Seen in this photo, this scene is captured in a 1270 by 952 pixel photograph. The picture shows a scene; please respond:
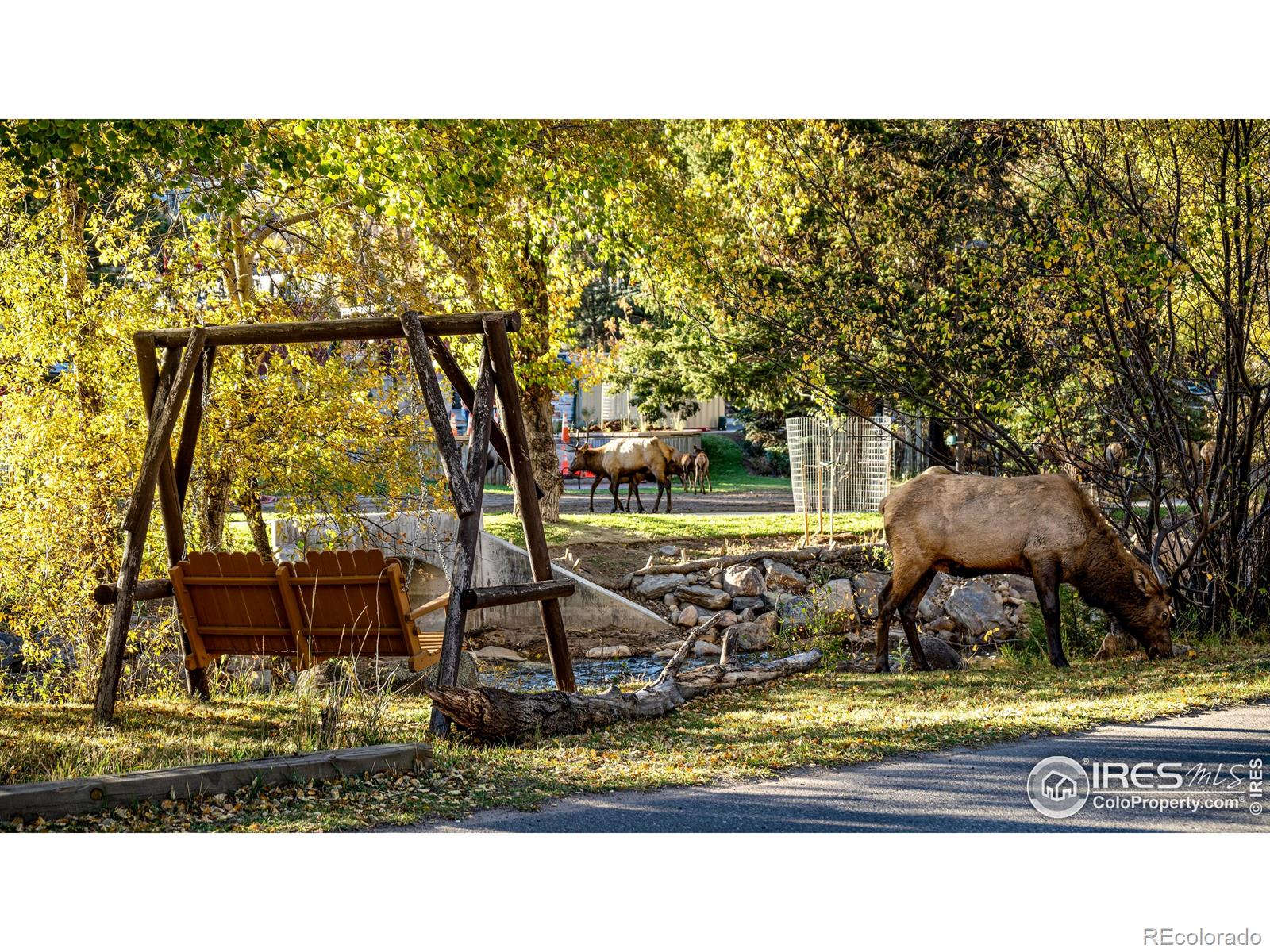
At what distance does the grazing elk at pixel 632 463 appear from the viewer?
26.2 meters

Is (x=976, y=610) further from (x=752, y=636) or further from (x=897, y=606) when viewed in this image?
(x=897, y=606)

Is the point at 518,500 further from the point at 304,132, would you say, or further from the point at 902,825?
the point at 902,825

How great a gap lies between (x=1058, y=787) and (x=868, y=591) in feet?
34.6

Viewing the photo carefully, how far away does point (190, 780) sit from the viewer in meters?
6.87

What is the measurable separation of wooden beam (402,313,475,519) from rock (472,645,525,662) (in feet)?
25.2

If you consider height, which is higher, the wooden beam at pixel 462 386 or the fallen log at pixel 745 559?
the wooden beam at pixel 462 386

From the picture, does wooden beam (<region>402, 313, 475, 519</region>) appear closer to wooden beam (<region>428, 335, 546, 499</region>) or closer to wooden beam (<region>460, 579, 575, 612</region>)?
wooden beam (<region>428, 335, 546, 499</region>)

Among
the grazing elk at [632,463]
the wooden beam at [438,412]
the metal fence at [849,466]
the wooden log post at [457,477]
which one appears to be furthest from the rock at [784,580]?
the wooden beam at [438,412]

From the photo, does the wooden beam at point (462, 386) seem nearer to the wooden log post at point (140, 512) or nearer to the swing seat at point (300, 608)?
the swing seat at point (300, 608)

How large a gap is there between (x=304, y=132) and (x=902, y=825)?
22.9 ft

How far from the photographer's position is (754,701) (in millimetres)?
10359

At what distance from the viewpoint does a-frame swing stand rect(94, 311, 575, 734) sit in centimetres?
874

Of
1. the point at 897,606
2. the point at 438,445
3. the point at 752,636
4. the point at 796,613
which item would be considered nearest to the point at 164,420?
the point at 438,445

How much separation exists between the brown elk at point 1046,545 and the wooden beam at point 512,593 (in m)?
4.37
